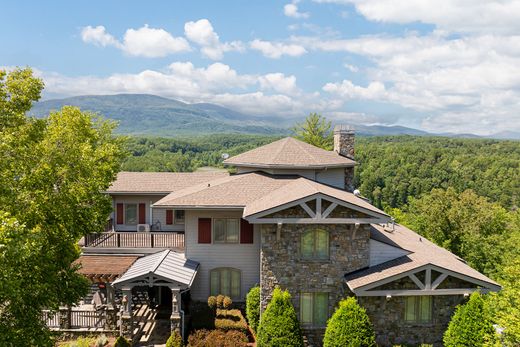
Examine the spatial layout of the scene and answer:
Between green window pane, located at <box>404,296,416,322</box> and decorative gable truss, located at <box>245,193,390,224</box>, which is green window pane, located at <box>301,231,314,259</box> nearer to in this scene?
decorative gable truss, located at <box>245,193,390,224</box>

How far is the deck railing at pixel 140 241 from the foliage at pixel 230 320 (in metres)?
4.83

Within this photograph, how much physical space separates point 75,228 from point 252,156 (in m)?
11.0

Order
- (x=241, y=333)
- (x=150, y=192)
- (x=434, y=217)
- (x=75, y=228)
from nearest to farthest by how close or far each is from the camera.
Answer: (x=75, y=228) < (x=241, y=333) < (x=150, y=192) < (x=434, y=217)

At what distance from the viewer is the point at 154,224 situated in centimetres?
2542

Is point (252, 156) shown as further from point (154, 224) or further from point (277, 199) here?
point (154, 224)

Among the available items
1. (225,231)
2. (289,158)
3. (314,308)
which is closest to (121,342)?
(225,231)

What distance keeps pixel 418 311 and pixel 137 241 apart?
14058 mm

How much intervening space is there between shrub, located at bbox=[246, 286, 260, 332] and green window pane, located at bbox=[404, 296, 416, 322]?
20.3ft

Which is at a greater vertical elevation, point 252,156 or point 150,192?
point 252,156

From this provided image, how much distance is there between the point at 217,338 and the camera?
15.6 metres

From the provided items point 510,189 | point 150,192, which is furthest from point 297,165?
point 510,189

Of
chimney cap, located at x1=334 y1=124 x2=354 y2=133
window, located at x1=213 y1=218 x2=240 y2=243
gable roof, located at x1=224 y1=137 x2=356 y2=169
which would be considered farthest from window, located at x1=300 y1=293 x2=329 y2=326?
chimney cap, located at x1=334 y1=124 x2=354 y2=133

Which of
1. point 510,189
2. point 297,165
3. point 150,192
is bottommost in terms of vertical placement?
point 510,189

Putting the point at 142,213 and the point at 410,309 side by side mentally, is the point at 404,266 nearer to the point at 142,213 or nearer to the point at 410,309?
the point at 410,309
